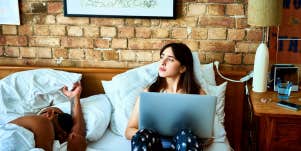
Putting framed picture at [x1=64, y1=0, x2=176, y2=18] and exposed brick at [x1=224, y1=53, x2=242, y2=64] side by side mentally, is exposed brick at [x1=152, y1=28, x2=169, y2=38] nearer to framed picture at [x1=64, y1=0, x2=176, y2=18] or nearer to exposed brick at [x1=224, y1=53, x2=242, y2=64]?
framed picture at [x1=64, y1=0, x2=176, y2=18]

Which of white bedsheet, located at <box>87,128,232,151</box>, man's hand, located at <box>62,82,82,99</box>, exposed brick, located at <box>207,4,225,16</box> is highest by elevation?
exposed brick, located at <box>207,4,225,16</box>

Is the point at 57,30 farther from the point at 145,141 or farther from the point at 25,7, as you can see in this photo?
the point at 145,141

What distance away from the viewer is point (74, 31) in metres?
2.55

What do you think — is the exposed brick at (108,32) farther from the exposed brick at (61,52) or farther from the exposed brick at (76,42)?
the exposed brick at (61,52)

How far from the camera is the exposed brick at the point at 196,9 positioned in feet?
7.86

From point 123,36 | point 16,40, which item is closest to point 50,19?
point 16,40

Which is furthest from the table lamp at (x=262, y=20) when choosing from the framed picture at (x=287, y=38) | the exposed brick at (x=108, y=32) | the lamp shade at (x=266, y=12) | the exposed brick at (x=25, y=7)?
the exposed brick at (x=25, y=7)

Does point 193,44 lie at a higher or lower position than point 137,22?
lower

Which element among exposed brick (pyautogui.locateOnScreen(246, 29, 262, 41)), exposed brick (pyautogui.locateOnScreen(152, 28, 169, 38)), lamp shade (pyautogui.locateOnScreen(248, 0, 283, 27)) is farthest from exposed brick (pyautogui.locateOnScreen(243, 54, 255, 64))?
exposed brick (pyautogui.locateOnScreen(152, 28, 169, 38))

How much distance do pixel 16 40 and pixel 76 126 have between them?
0.86 metres

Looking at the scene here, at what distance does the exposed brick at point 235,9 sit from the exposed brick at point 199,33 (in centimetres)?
18

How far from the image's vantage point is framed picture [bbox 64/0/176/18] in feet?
7.89

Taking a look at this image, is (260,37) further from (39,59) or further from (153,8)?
(39,59)

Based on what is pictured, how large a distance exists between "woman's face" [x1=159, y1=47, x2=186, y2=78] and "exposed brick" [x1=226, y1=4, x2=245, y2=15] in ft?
1.74
